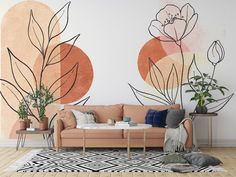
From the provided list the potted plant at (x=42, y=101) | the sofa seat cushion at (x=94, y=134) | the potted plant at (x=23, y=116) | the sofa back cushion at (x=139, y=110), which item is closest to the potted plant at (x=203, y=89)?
the sofa back cushion at (x=139, y=110)

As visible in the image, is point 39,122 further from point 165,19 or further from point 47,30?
point 165,19

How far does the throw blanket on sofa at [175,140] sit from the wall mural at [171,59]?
3.56 ft

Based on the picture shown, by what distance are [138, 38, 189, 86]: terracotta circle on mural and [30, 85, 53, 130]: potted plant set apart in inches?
73.3

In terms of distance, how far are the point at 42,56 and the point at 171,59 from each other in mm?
2531

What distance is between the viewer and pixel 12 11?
7895 millimetres

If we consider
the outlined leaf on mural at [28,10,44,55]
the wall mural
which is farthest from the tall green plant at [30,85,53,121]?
the wall mural

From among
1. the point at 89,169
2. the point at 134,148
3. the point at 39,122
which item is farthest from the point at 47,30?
the point at 89,169

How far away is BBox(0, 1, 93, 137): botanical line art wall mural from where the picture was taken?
7.87 m

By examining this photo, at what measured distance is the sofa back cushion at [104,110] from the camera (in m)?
7.51

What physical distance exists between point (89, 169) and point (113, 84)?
8.53ft

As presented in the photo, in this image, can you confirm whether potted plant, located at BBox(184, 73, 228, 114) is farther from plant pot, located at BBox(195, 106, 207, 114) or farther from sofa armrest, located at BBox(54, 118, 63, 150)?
sofa armrest, located at BBox(54, 118, 63, 150)

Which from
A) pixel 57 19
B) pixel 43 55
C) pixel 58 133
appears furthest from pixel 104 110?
pixel 57 19

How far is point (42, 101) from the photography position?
769 cm

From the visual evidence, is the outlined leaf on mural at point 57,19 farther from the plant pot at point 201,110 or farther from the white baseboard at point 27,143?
the plant pot at point 201,110
